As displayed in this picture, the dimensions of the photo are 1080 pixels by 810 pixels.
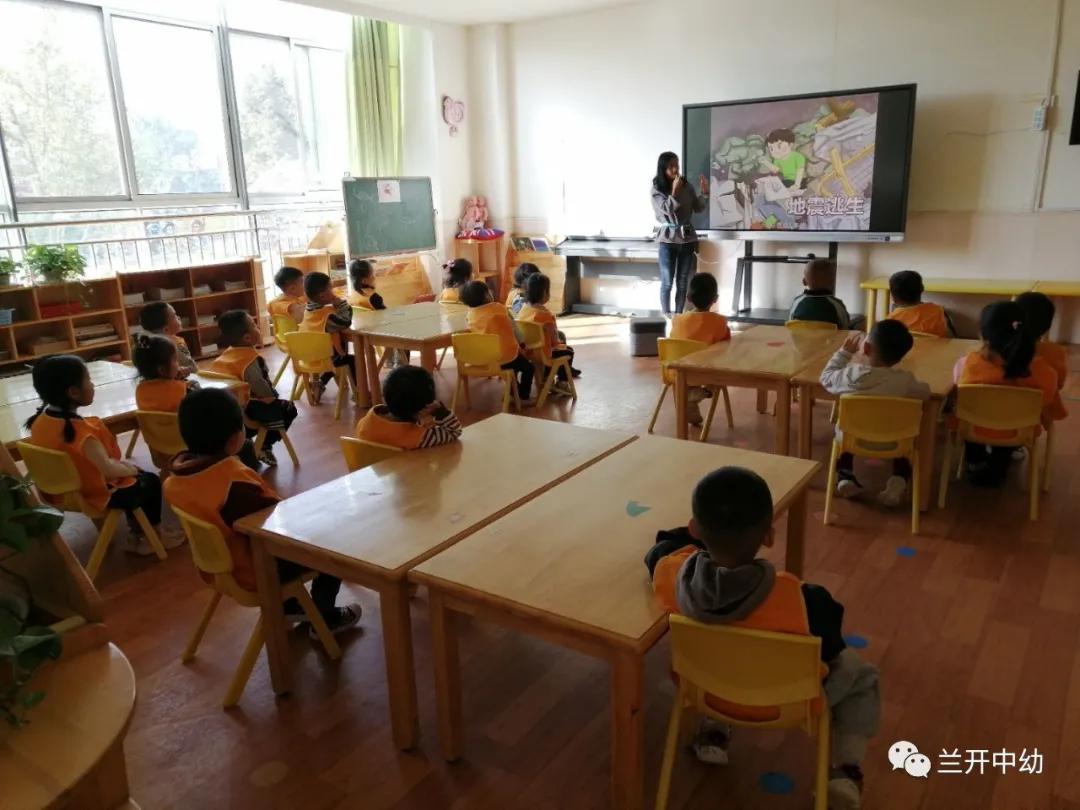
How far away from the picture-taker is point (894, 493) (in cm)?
356

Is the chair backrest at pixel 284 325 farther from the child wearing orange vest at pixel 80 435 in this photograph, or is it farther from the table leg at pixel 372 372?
the child wearing orange vest at pixel 80 435

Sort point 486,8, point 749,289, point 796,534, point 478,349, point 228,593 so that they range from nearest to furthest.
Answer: point 228,593 → point 796,534 → point 478,349 → point 749,289 → point 486,8

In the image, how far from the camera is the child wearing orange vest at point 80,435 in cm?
298

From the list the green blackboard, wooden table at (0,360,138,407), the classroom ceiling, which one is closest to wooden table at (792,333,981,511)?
wooden table at (0,360,138,407)

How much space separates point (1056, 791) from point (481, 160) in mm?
8619

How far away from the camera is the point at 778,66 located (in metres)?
7.33

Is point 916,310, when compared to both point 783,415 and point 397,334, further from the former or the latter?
point 397,334

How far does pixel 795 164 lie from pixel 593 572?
6202 millimetres

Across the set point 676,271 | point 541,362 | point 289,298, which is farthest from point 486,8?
point 541,362

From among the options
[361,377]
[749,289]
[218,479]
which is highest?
[218,479]

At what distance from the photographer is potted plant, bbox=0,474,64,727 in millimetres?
1132

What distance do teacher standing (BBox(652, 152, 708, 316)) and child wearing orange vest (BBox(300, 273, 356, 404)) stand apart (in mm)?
3366

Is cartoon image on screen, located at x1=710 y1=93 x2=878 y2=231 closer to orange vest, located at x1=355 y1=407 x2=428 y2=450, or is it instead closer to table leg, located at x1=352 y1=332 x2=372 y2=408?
table leg, located at x1=352 y1=332 x2=372 y2=408

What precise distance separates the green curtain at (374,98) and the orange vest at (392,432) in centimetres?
669
